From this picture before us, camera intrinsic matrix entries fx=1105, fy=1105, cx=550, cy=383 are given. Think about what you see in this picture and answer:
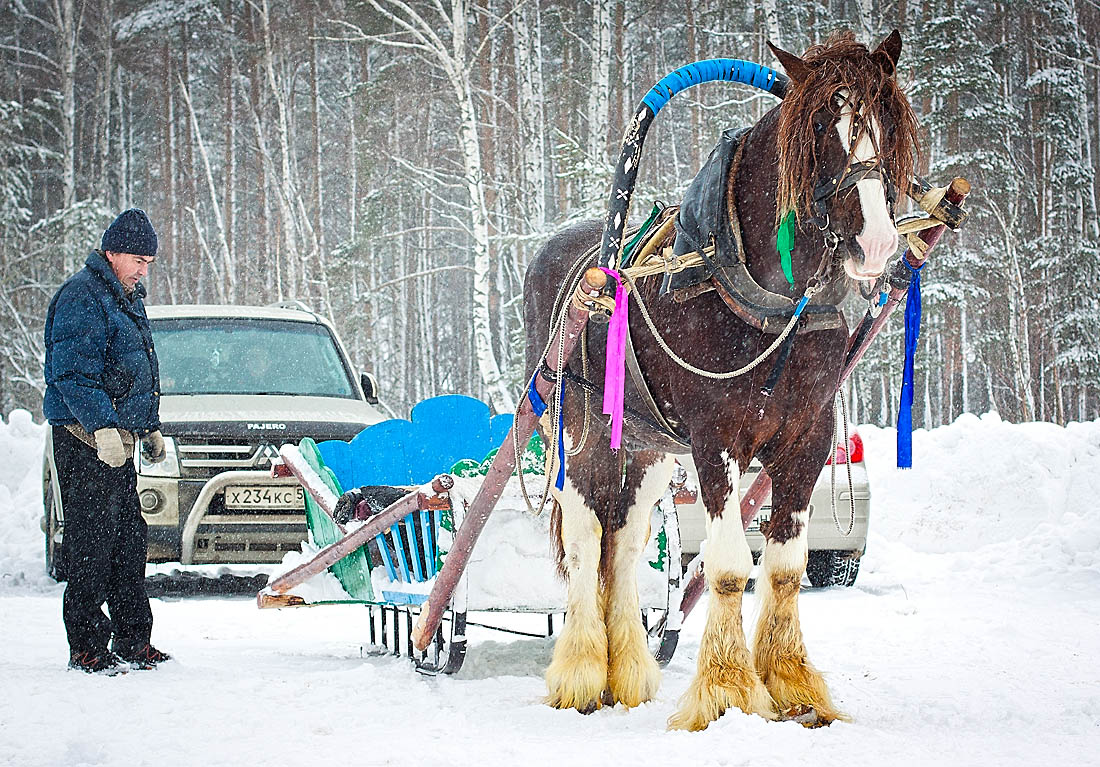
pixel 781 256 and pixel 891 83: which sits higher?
pixel 891 83

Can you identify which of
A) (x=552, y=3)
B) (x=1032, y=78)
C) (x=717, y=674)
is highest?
(x=552, y=3)

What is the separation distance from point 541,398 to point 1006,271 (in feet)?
62.7

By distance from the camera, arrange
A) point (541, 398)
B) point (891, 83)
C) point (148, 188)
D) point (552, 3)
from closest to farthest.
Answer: point (891, 83), point (541, 398), point (552, 3), point (148, 188)

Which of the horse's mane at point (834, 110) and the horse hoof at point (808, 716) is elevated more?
the horse's mane at point (834, 110)

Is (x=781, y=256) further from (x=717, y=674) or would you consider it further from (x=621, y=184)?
(x=717, y=674)

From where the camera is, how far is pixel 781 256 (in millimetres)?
3479

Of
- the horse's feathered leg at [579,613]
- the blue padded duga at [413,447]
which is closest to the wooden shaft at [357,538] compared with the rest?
the horse's feathered leg at [579,613]

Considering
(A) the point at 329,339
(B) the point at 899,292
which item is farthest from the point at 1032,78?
(B) the point at 899,292

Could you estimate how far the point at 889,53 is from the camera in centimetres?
342

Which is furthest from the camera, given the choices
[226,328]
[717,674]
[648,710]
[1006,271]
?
[1006,271]

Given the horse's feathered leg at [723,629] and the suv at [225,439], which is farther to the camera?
the suv at [225,439]

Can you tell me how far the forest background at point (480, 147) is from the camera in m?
19.2

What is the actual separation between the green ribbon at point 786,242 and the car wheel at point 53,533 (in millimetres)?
→ 5318

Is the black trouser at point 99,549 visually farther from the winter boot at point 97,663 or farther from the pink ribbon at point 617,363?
the pink ribbon at point 617,363
